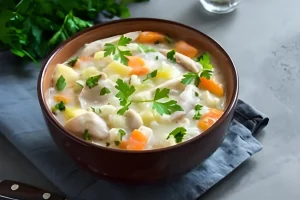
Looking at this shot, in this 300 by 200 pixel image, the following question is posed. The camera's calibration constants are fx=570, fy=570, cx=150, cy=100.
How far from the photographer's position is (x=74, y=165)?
4.00 feet

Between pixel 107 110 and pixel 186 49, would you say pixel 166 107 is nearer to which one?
pixel 107 110

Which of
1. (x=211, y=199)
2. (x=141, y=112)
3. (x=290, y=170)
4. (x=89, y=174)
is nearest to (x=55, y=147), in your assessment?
(x=89, y=174)

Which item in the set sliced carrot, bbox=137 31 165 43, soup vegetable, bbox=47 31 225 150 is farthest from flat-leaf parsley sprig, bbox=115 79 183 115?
sliced carrot, bbox=137 31 165 43

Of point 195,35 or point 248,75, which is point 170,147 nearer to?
point 195,35

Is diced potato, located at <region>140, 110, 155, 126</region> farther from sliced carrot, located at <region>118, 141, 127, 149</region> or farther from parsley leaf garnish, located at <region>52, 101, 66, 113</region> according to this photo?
parsley leaf garnish, located at <region>52, 101, 66, 113</region>

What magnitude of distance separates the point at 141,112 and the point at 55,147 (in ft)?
0.76

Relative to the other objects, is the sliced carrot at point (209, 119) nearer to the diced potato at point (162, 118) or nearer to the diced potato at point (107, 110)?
the diced potato at point (162, 118)

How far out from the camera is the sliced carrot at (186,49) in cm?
135

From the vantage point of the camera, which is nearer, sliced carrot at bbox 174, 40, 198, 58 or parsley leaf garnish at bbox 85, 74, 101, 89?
parsley leaf garnish at bbox 85, 74, 101, 89

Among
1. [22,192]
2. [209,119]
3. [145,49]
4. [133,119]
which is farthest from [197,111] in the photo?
[22,192]

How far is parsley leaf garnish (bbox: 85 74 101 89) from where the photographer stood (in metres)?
1.23

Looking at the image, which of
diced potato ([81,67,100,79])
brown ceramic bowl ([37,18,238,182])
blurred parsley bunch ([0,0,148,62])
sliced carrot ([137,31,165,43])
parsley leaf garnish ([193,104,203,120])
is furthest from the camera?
blurred parsley bunch ([0,0,148,62])

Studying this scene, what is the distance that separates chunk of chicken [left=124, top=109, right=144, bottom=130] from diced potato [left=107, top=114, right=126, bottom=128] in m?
0.01

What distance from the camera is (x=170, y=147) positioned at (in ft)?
3.47
